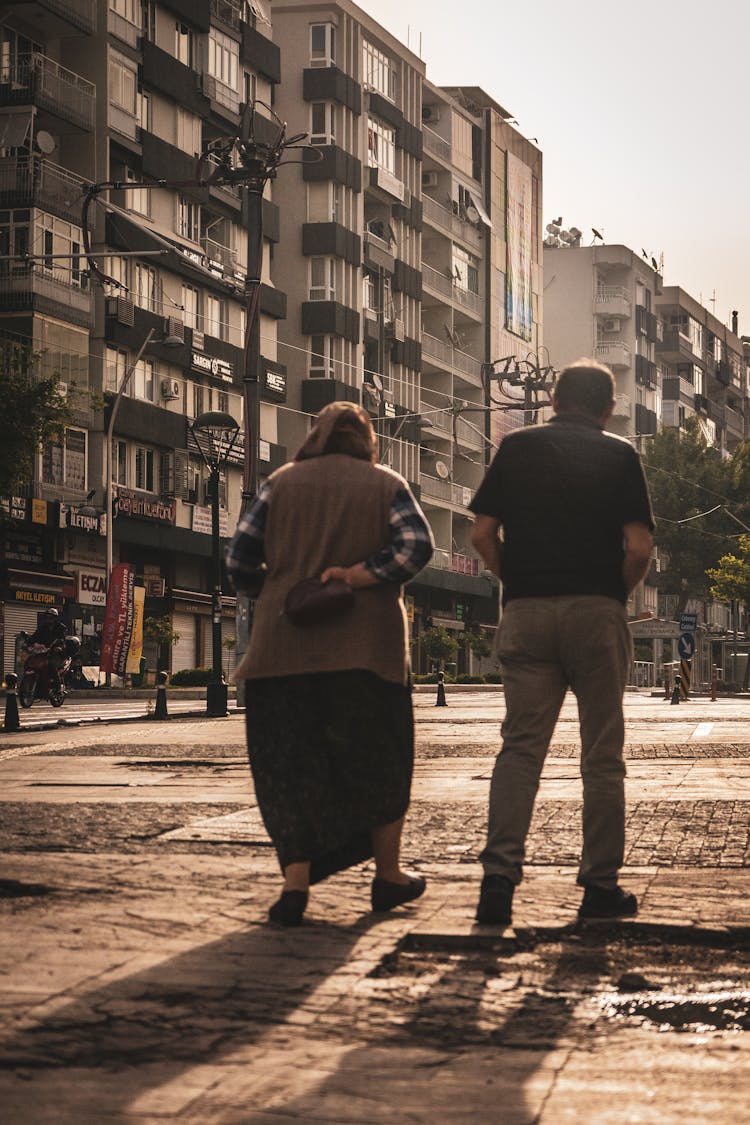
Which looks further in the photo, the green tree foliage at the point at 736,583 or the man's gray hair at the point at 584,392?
the green tree foliage at the point at 736,583

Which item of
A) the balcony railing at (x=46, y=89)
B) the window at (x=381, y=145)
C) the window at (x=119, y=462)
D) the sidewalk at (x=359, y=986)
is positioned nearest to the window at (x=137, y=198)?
the balcony railing at (x=46, y=89)

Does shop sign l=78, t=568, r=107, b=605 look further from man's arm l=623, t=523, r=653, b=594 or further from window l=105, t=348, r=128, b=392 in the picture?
man's arm l=623, t=523, r=653, b=594

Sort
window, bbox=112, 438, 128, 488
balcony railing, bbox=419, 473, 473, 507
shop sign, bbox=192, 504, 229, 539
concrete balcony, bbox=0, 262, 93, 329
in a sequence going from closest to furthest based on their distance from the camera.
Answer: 1. concrete balcony, bbox=0, 262, 93, 329
2. window, bbox=112, 438, 128, 488
3. shop sign, bbox=192, 504, 229, 539
4. balcony railing, bbox=419, 473, 473, 507

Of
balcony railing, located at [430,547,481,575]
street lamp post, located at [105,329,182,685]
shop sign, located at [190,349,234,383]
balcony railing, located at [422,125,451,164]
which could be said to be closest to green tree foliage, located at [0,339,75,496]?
A: street lamp post, located at [105,329,182,685]

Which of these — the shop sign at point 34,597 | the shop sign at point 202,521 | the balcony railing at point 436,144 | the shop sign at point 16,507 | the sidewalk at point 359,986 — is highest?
the balcony railing at point 436,144

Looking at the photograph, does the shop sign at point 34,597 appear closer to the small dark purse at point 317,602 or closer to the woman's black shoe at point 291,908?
the small dark purse at point 317,602

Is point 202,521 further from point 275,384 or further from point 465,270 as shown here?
point 465,270

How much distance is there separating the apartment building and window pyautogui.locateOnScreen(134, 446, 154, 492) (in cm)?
7

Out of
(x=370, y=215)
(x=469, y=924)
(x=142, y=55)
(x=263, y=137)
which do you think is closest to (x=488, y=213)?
(x=370, y=215)

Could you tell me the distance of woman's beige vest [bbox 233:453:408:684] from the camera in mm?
6211

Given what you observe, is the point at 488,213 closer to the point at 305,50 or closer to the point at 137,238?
the point at 305,50

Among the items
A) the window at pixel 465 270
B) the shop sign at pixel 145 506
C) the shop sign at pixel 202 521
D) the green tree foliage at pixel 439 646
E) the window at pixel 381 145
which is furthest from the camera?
the window at pixel 465 270

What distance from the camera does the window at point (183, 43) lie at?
5738cm

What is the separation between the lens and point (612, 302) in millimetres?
109312
